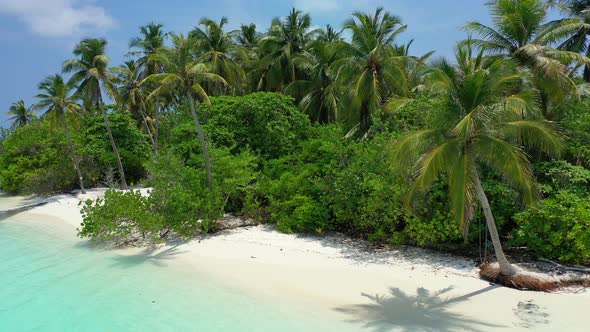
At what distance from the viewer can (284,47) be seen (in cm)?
2756

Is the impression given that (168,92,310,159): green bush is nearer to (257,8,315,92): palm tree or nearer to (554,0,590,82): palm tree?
(257,8,315,92): palm tree

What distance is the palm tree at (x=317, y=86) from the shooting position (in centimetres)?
2398

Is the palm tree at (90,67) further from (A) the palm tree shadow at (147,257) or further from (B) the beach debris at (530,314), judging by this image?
(B) the beach debris at (530,314)

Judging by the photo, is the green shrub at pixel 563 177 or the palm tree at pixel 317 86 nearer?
the green shrub at pixel 563 177

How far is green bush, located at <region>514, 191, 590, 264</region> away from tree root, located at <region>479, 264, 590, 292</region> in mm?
652

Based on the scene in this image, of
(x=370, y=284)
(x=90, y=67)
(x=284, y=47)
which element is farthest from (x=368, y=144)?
(x=90, y=67)

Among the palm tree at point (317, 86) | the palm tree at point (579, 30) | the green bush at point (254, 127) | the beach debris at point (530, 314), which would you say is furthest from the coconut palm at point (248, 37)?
the beach debris at point (530, 314)

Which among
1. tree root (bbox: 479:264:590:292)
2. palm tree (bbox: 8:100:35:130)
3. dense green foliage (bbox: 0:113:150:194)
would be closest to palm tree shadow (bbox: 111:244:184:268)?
tree root (bbox: 479:264:590:292)

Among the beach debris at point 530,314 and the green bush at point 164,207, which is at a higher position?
the green bush at point 164,207

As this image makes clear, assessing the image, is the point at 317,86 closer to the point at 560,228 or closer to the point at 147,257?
the point at 147,257

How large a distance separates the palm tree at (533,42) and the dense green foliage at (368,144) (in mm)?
52

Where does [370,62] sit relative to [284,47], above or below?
below

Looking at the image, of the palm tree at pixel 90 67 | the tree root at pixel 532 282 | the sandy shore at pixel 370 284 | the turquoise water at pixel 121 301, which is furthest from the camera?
the palm tree at pixel 90 67

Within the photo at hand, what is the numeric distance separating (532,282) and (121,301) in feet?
32.0
